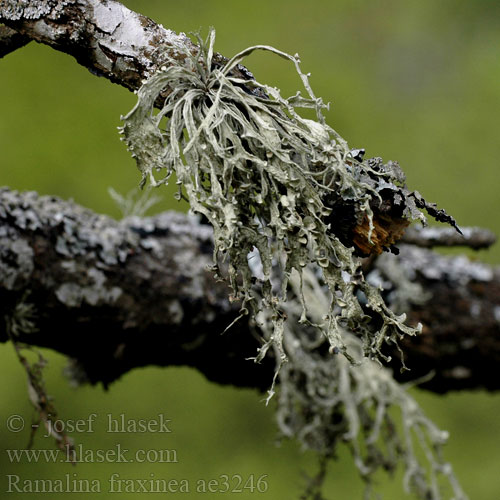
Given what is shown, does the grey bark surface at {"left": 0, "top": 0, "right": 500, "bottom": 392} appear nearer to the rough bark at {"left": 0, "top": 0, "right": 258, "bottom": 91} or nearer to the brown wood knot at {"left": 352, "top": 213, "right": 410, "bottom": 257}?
the rough bark at {"left": 0, "top": 0, "right": 258, "bottom": 91}

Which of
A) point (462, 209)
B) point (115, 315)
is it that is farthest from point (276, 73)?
point (115, 315)

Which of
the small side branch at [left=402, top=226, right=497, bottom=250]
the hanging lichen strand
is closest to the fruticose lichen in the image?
the hanging lichen strand

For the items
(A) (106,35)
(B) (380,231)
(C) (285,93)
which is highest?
(C) (285,93)

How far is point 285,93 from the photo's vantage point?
1.72 meters

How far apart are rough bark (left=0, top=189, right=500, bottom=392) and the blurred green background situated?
0.54 meters

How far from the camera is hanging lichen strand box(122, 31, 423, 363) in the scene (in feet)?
1.72

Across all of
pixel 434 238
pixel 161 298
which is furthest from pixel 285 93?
pixel 161 298

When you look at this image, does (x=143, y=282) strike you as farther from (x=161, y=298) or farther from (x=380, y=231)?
(x=380, y=231)

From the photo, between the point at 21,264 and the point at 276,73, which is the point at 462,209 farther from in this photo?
the point at 21,264

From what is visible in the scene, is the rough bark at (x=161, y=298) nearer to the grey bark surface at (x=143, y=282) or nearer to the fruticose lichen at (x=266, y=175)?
the grey bark surface at (x=143, y=282)
